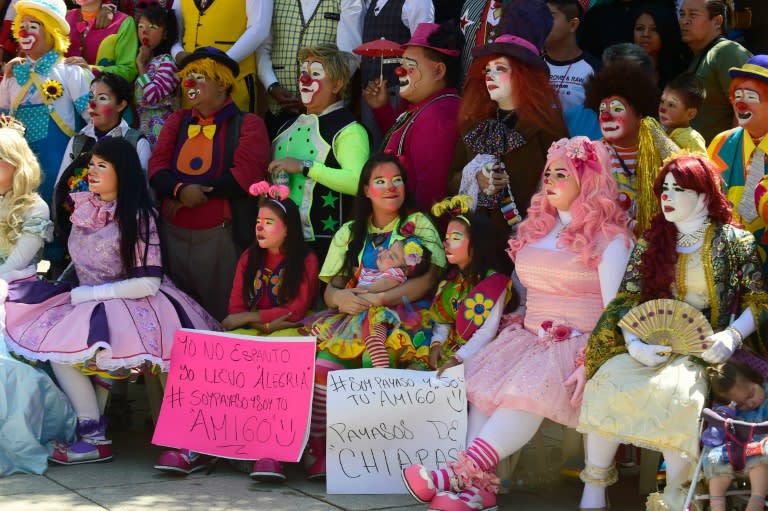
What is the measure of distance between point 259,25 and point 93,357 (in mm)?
2615

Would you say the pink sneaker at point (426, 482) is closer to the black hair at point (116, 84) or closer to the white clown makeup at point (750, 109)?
the white clown makeup at point (750, 109)

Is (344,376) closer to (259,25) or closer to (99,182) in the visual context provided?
(99,182)

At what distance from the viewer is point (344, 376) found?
6.32 meters

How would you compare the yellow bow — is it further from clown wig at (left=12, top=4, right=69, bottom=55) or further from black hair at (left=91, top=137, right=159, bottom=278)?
clown wig at (left=12, top=4, right=69, bottom=55)

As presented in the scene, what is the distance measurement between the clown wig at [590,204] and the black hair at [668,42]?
2.12 m

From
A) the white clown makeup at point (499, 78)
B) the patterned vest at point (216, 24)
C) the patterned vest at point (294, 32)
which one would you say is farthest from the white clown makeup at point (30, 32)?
the white clown makeup at point (499, 78)

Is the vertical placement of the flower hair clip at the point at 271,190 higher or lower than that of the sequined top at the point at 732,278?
higher

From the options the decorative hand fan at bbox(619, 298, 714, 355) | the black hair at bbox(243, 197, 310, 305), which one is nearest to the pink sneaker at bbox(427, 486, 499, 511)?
the decorative hand fan at bbox(619, 298, 714, 355)

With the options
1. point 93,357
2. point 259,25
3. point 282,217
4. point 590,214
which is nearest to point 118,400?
point 93,357

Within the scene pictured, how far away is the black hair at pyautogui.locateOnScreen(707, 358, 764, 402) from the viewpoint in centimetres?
523

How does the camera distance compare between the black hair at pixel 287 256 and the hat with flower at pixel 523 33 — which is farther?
the black hair at pixel 287 256

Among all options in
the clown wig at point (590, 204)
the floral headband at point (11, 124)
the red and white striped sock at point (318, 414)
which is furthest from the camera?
the floral headband at point (11, 124)

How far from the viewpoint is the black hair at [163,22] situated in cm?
851

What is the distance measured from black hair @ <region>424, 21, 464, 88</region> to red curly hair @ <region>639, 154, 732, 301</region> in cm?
205
